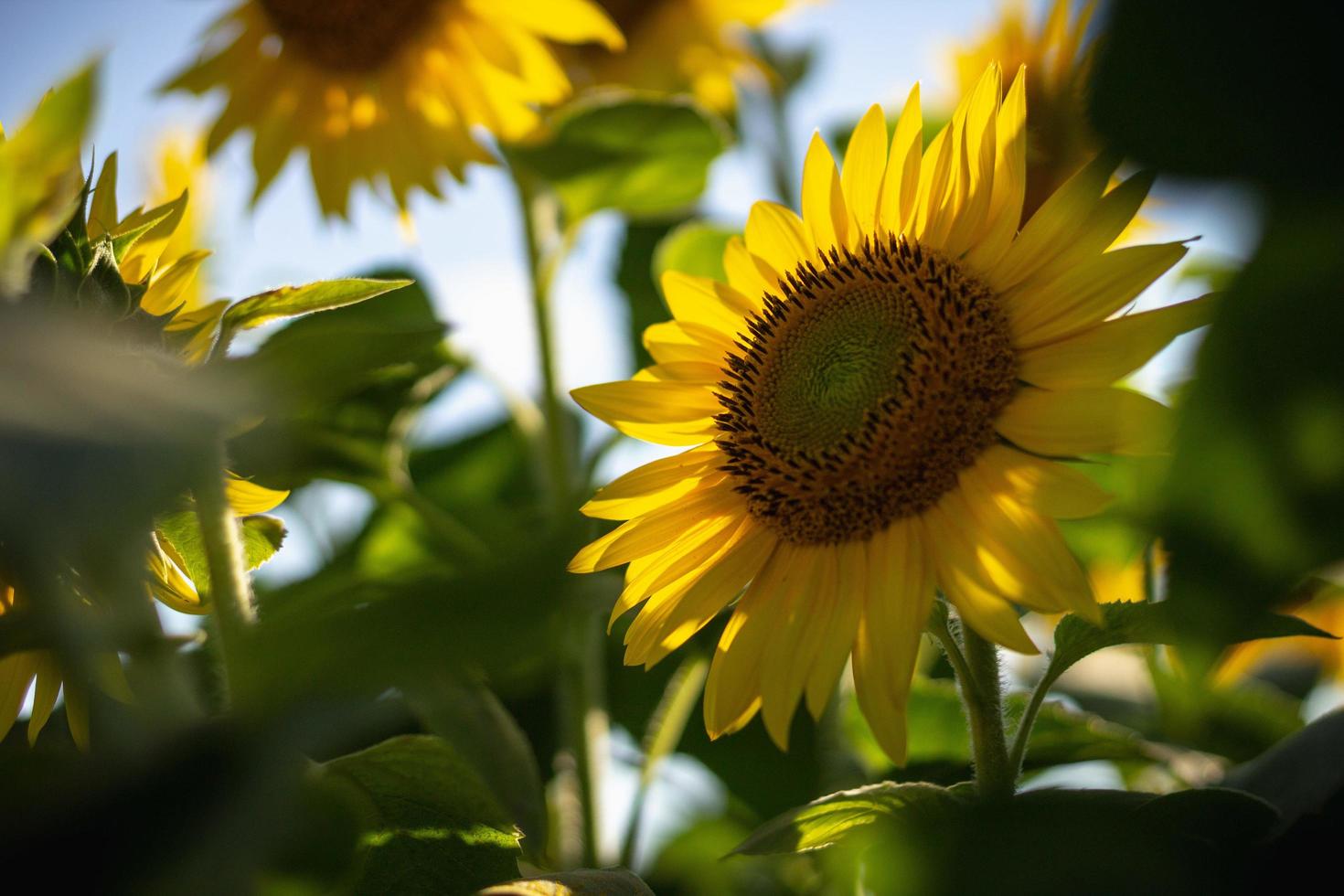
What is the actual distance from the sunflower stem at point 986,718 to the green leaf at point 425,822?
10.3 inches

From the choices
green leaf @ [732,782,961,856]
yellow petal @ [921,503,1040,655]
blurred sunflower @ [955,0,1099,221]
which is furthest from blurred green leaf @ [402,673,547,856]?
blurred sunflower @ [955,0,1099,221]

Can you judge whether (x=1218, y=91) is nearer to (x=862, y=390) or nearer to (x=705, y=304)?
(x=862, y=390)

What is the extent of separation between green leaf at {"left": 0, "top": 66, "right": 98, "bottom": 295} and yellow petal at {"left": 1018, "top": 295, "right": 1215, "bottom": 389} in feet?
1.49

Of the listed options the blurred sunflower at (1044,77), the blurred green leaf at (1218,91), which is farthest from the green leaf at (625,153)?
the blurred green leaf at (1218,91)

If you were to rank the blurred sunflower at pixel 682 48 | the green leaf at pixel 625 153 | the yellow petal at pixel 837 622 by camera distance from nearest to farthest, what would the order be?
the yellow petal at pixel 837 622 < the green leaf at pixel 625 153 < the blurred sunflower at pixel 682 48

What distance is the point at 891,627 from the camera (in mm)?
609

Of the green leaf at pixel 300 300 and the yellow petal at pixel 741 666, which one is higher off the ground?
the green leaf at pixel 300 300

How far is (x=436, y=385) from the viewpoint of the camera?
1194 mm

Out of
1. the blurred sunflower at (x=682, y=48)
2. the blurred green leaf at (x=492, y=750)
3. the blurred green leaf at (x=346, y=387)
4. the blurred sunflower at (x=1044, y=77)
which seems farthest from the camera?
the blurred sunflower at (x=682, y=48)

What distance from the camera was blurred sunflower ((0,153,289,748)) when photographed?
65cm

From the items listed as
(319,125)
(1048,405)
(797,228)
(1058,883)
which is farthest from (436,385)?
(1058,883)

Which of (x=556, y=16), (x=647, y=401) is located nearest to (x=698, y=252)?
(x=556, y=16)

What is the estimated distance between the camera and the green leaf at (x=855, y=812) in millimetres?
596

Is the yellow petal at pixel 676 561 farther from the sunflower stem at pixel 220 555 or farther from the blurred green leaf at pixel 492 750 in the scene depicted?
the sunflower stem at pixel 220 555
